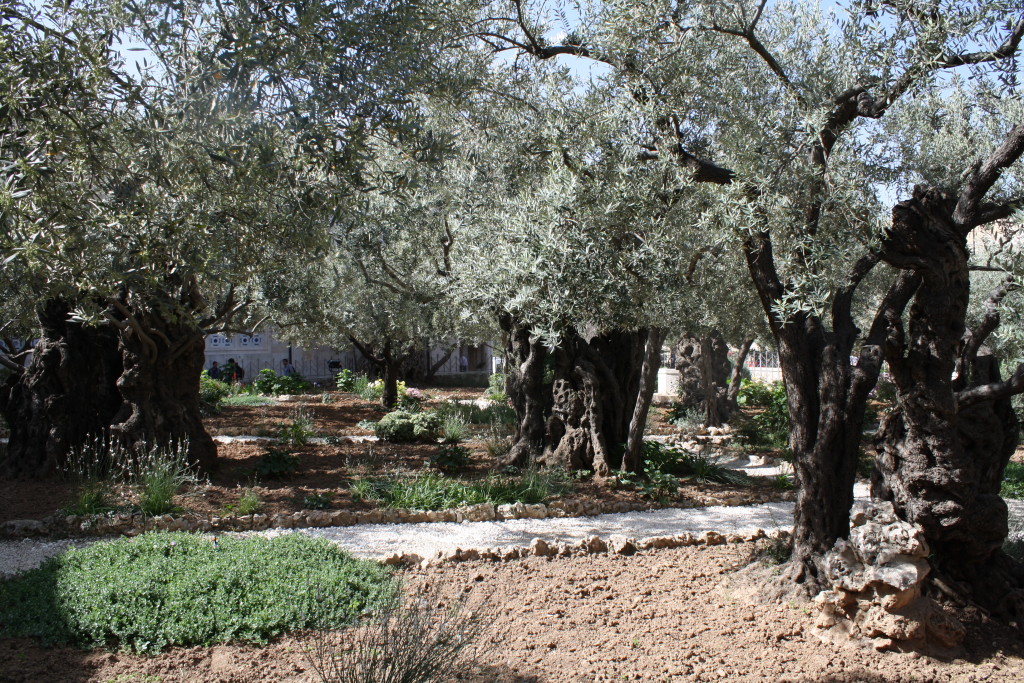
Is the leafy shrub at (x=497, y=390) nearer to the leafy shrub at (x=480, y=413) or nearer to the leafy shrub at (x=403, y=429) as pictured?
the leafy shrub at (x=480, y=413)

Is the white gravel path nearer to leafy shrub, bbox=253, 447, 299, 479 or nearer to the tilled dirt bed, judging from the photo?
the tilled dirt bed

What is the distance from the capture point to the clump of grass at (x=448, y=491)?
25.6 feet

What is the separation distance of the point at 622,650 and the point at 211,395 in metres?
15.1

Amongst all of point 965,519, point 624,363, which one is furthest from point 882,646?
point 624,363

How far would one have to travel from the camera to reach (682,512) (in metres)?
8.00

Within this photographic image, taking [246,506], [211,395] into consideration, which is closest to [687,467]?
[246,506]

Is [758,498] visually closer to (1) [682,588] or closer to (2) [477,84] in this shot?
(1) [682,588]

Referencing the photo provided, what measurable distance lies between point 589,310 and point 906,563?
2601mm

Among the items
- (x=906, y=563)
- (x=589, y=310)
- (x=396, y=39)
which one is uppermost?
(x=396, y=39)

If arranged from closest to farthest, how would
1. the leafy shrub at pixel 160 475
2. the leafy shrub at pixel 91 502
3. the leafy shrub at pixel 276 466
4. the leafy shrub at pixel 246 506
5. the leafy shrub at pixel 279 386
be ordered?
the leafy shrub at pixel 91 502 < the leafy shrub at pixel 160 475 < the leafy shrub at pixel 246 506 < the leafy shrub at pixel 276 466 < the leafy shrub at pixel 279 386

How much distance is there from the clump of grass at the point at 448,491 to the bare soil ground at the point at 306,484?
0.21 m

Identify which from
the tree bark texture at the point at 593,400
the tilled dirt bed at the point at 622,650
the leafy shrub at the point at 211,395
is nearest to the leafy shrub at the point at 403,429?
the tree bark texture at the point at 593,400

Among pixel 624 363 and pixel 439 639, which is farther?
pixel 624 363

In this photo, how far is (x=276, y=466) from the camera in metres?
9.06
